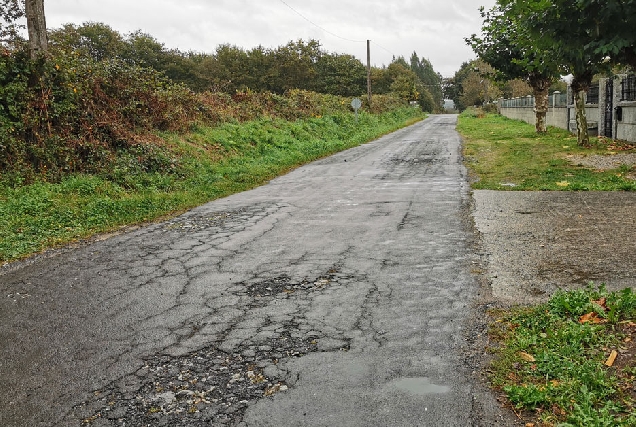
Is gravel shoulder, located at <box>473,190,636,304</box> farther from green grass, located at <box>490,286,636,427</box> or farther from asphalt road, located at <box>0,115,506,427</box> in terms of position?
green grass, located at <box>490,286,636,427</box>

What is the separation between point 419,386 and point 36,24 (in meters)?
12.9

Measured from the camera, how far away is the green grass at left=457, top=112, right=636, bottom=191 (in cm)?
1064

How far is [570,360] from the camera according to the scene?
3.36m

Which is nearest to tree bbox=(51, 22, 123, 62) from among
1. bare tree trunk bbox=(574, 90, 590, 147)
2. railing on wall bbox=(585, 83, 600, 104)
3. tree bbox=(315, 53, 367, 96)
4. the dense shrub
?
tree bbox=(315, 53, 367, 96)

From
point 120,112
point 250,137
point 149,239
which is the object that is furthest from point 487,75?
point 149,239

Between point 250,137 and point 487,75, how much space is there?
11298 mm

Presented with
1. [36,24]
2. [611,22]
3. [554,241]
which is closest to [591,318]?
[554,241]

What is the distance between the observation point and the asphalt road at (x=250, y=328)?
3.06m

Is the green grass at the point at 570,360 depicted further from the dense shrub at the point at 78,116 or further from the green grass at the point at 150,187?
the dense shrub at the point at 78,116

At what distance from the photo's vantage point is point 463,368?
3.43 m

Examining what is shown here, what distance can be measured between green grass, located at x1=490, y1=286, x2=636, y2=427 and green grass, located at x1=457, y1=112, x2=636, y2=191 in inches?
267

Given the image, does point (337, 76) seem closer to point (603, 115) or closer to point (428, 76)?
point (603, 115)

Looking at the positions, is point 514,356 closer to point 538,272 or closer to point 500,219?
point 538,272

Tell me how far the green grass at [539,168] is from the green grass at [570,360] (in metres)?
6.78
